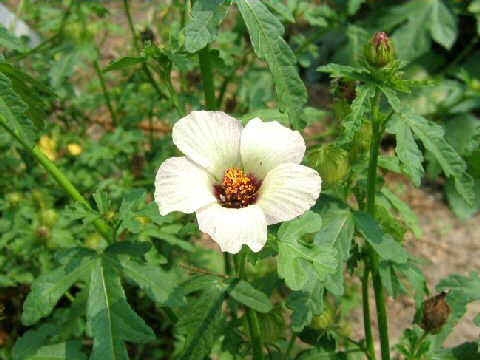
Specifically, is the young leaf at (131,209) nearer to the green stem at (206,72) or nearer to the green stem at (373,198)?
the green stem at (206,72)

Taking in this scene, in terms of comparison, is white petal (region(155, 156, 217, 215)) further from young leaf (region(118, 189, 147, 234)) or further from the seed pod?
the seed pod

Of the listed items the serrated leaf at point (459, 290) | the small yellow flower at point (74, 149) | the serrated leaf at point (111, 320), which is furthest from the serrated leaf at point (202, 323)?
the small yellow flower at point (74, 149)

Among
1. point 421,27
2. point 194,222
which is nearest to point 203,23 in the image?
point 194,222

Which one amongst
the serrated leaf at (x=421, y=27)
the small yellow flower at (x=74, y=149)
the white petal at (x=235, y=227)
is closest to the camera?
the white petal at (x=235, y=227)

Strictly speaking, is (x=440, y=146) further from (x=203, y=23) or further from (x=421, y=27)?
(x=421, y=27)

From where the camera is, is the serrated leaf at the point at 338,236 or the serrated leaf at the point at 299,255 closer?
the serrated leaf at the point at 299,255


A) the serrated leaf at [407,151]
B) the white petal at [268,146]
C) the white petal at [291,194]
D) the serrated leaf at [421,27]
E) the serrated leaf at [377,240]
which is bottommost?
the serrated leaf at [421,27]
